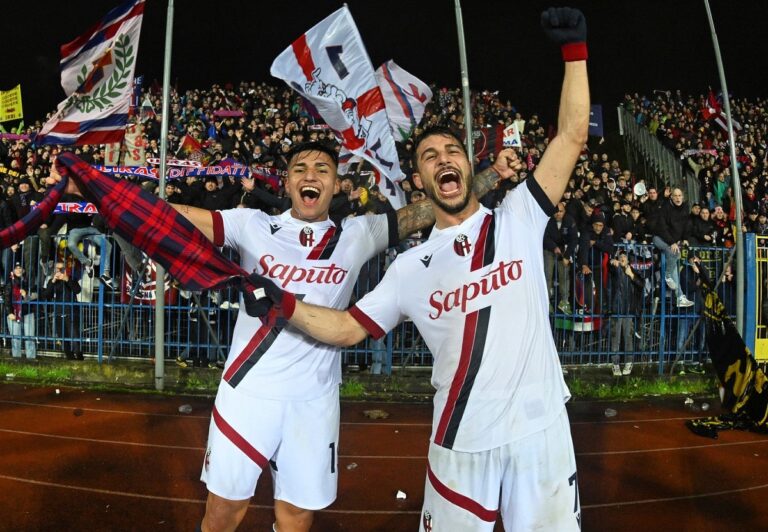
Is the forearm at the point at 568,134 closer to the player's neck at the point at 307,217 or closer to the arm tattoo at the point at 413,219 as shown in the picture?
the arm tattoo at the point at 413,219

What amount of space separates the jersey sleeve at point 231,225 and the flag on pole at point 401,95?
5.39 meters

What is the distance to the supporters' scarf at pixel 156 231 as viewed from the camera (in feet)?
8.20

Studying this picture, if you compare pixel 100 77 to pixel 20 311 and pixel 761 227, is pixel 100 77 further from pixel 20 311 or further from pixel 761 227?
pixel 761 227

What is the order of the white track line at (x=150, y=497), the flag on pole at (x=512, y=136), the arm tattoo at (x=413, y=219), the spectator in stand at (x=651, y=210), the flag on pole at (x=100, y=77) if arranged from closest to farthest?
the arm tattoo at (x=413, y=219) → the white track line at (x=150, y=497) → the flag on pole at (x=512, y=136) → the flag on pole at (x=100, y=77) → the spectator in stand at (x=651, y=210)

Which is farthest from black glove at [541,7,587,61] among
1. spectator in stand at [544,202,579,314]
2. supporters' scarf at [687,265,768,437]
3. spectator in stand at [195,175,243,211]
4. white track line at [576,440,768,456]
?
spectator in stand at [195,175,243,211]

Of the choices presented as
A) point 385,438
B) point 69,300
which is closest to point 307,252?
point 385,438

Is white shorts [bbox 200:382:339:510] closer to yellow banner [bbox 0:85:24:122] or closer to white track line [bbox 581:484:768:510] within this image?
white track line [bbox 581:484:768:510]

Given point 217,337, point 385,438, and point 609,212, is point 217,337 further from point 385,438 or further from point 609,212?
point 609,212

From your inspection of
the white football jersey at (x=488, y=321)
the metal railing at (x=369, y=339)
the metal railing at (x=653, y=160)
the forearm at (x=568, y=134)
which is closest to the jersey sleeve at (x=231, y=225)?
the white football jersey at (x=488, y=321)

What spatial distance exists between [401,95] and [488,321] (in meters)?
6.63

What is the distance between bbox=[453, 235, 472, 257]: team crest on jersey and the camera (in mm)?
2412

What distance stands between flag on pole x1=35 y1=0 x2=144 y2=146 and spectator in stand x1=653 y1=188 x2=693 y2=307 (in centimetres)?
740

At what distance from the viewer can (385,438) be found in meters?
6.12

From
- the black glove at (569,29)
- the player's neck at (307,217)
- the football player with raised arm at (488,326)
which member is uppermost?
the black glove at (569,29)
